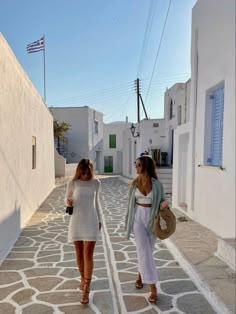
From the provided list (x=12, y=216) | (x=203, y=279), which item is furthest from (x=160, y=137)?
(x=203, y=279)

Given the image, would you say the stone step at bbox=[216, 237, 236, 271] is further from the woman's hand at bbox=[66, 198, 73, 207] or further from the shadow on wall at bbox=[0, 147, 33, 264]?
the shadow on wall at bbox=[0, 147, 33, 264]

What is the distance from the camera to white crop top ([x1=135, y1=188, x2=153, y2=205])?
3.22m

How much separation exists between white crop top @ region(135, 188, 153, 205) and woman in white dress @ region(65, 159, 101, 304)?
536 millimetres

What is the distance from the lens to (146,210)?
324 centimetres

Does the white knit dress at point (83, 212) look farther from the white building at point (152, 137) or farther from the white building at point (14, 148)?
A: the white building at point (152, 137)

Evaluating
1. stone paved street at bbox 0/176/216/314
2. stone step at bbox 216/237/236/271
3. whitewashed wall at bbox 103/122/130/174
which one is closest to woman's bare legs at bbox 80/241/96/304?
stone paved street at bbox 0/176/216/314

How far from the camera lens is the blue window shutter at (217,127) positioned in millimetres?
5656

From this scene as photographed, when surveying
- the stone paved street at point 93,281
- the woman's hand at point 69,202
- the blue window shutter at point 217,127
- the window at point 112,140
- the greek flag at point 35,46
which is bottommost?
the stone paved street at point 93,281

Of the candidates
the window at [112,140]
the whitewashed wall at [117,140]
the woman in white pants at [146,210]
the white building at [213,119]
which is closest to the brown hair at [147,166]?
the woman in white pants at [146,210]

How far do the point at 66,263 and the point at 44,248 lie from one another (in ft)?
3.17

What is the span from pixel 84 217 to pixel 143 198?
0.76 metres

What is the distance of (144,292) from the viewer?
3568 mm

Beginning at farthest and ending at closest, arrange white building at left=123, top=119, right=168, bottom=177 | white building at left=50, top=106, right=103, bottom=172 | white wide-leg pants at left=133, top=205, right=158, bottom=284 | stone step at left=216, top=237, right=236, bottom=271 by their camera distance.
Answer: white building at left=50, top=106, right=103, bottom=172 < white building at left=123, top=119, right=168, bottom=177 < stone step at left=216, top=237, right=236, bottom=271 < white wide-leg pants at left=133, top=205, right=158, bottom=284

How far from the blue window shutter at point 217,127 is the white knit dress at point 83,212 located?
3311mm
